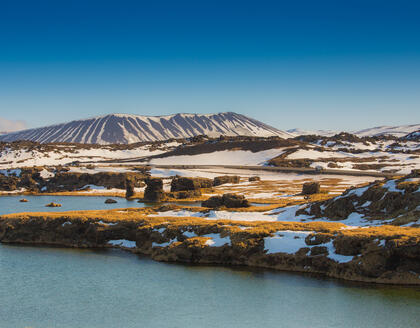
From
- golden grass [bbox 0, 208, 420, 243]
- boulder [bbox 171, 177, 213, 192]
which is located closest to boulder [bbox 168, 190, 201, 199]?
boulder [bbox 171, 177, 213, 192]

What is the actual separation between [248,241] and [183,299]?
877 cm

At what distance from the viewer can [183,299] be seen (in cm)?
2581

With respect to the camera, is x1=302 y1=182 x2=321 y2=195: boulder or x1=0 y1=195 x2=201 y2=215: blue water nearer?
x1=0 y1=195 x2=201 y2=215: blue water

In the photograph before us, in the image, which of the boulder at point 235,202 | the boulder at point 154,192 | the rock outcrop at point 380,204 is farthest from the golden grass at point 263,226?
the boulder at point 154,192

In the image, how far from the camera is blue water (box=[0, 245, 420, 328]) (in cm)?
2253

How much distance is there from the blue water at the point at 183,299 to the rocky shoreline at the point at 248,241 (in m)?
1.43

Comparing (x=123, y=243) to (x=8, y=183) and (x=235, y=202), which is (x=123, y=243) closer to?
(x=235, y=202)

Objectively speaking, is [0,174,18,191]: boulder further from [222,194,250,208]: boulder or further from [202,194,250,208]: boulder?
[222,194,250,208]: boulder

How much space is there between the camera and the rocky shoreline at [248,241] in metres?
27.9

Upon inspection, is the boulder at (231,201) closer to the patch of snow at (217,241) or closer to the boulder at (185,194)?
the patch of snow at (217,241)

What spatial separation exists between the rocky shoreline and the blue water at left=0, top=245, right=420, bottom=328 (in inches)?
56.1

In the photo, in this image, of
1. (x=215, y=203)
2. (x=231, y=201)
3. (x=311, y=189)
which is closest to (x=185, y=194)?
(x=311, y=189)

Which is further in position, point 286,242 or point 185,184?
point 185,184

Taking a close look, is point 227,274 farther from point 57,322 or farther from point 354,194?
point 354,194
